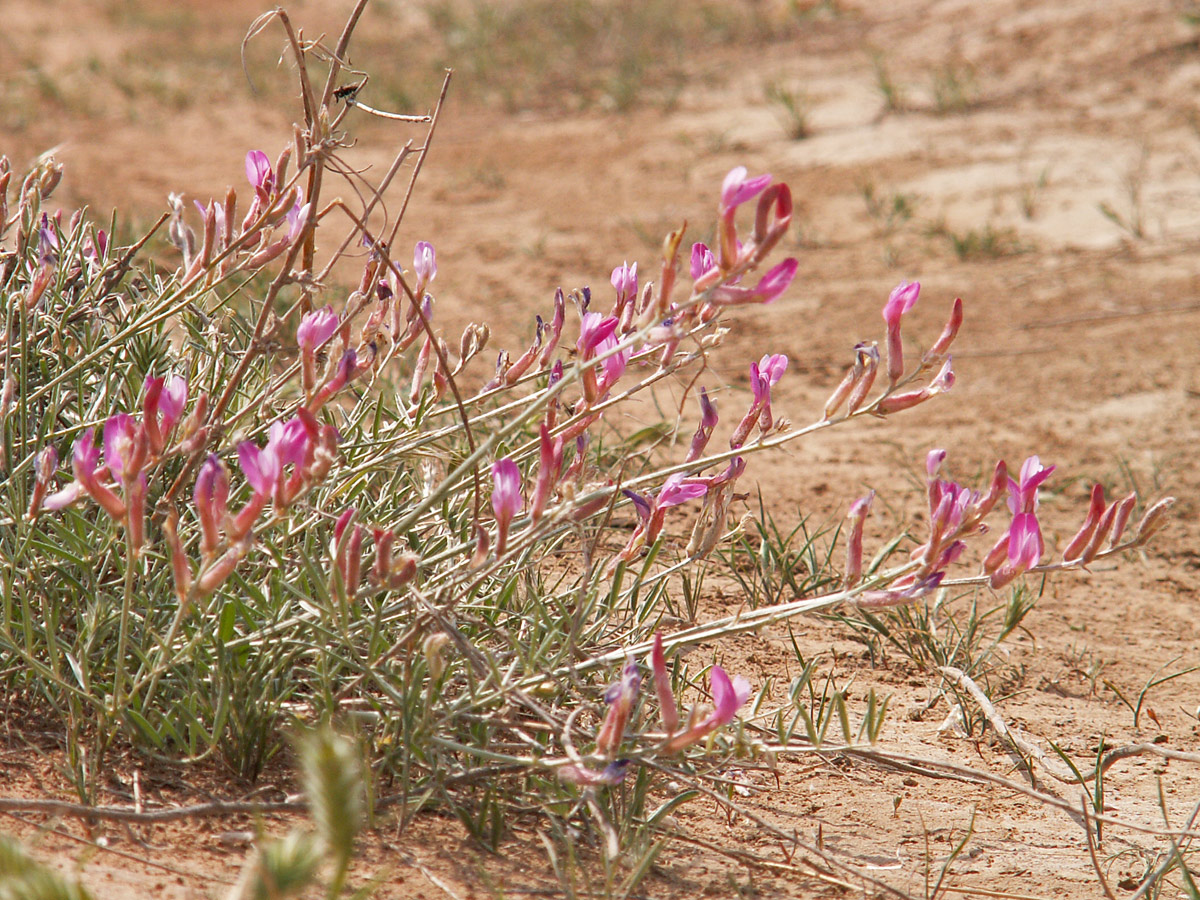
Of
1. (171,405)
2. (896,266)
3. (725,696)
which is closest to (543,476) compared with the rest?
(725,696)

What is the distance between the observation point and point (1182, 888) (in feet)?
Answer: 5.63

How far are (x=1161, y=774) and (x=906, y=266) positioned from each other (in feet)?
10.6

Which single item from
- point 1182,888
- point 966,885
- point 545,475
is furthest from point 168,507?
point 1182,888

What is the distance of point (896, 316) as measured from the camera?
5.54ft

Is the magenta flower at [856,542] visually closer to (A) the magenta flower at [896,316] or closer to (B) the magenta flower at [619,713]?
(A) the magenta flower at [896,316]

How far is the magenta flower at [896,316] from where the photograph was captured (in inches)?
65.7

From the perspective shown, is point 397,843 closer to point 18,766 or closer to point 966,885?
point 18,766

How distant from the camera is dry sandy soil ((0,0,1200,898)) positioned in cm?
182

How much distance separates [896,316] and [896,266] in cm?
354

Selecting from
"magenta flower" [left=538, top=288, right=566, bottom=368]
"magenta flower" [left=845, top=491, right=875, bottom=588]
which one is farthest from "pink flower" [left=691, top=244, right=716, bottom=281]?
"magenta flower" [left=845, top=491, right=875, bottom=588]

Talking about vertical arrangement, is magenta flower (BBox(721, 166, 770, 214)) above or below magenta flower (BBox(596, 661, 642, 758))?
above

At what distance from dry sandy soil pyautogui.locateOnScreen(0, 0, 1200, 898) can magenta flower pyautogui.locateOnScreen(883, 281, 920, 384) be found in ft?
2.34

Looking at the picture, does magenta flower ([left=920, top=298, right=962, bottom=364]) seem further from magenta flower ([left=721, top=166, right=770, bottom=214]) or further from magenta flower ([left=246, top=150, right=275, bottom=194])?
magenta flower ([left=246, top=150, right=275, bottom=194])

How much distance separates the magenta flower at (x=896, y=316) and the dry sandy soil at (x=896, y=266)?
0.71m
